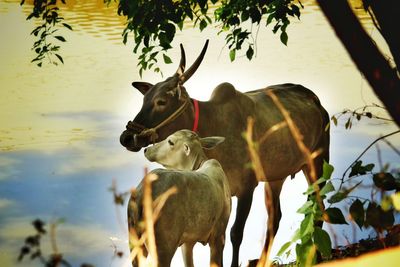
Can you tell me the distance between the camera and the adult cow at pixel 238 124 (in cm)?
309

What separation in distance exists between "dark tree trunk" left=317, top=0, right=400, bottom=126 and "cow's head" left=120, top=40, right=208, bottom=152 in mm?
1662

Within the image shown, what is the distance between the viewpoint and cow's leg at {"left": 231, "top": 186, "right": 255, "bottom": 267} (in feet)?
10.8

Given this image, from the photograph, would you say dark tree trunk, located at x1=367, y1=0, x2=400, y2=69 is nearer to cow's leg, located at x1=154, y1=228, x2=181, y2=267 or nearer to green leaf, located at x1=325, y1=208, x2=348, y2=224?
green leaf, located at x1=325, y1=208, x2=348, y2=224

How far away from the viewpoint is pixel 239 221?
3.31 m

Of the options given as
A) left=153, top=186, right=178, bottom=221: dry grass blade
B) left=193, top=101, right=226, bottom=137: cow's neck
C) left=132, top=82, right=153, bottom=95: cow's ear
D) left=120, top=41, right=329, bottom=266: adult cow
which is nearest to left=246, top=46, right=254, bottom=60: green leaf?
Answer: left=120, top=41, right=329, bottom=266: adult cow

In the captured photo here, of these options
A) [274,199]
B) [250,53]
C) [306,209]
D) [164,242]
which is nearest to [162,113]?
[250,53]

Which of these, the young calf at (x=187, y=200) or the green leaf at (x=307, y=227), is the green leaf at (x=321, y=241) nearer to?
the green leaf at (x=307, y=227)

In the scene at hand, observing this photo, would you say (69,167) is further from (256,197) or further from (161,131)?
(256,197)

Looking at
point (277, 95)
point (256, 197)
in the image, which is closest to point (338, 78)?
point (277, 95)

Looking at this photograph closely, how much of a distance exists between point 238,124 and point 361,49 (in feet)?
6.05

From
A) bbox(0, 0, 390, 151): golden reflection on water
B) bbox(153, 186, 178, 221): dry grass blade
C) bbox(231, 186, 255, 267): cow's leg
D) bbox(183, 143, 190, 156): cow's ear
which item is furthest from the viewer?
bbox(0, 0, 390, 151): golden reflection on water

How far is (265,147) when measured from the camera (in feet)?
11.0

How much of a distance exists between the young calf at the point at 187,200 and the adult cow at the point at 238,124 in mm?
333

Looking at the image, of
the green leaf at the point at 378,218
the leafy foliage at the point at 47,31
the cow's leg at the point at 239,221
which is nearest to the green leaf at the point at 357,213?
the green leaf at the point at 378,218
